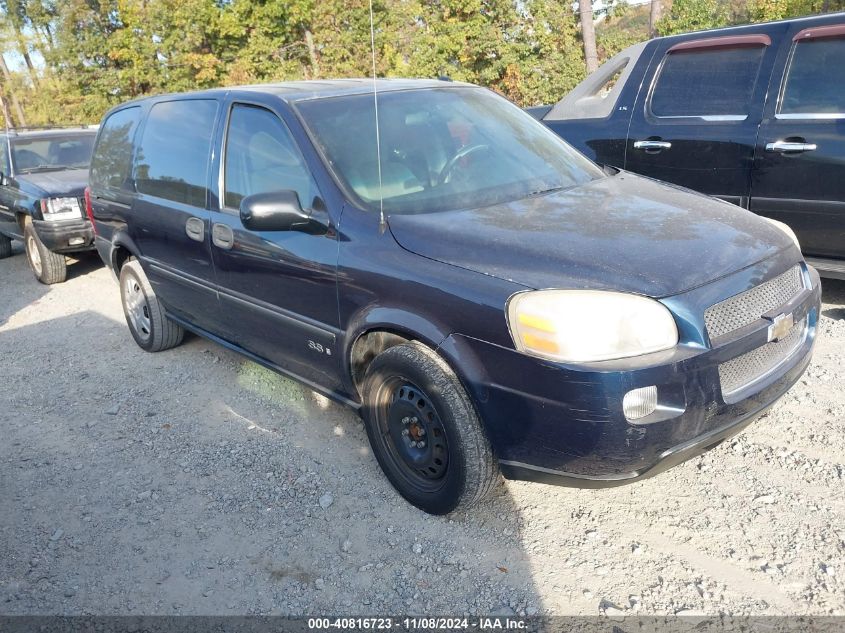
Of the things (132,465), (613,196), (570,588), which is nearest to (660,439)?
(570,588)

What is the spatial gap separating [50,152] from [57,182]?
1158 mm

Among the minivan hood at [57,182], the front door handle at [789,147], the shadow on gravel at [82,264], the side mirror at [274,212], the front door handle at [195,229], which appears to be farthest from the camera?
the shadow on gravel at [82,264]

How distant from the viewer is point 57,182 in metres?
8.10

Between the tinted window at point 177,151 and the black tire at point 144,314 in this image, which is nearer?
the tinted window at point 177,151

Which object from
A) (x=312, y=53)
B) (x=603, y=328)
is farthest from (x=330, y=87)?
(x=312, y=53)

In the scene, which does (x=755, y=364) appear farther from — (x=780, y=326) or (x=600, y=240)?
(x=600, y=240)

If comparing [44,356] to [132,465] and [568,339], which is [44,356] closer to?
[132,465]

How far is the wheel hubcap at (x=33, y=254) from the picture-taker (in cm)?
800

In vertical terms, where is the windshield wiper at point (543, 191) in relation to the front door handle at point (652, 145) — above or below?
above

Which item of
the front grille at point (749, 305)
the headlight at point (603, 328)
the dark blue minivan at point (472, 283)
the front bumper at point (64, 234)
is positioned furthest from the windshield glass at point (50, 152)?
the front grille at point (749, 305)

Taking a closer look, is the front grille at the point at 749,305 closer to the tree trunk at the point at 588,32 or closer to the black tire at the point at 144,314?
the black tire at the point at 144,314

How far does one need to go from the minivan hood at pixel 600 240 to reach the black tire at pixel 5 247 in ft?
28.2

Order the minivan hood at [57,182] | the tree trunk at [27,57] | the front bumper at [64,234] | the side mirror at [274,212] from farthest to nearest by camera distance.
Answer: the tree trunk at [27,57] < the minivan hood at [57,182] < the front bumper at [64,234] < the side mirror at [274,212]

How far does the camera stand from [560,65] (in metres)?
16.6
